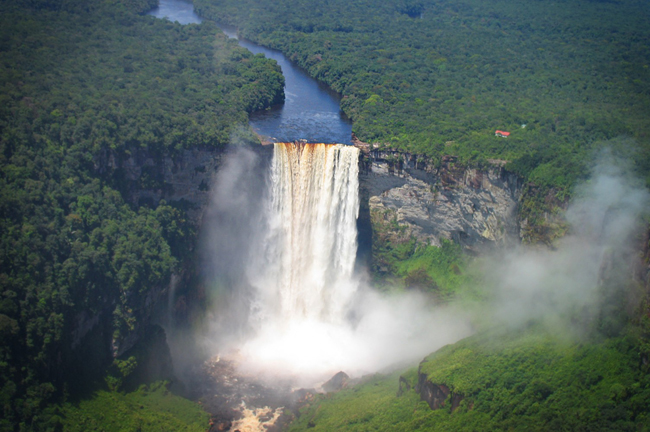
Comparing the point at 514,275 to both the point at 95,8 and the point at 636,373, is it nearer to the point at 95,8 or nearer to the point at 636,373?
the point at 636,373

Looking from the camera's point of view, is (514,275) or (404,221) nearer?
(514,275)

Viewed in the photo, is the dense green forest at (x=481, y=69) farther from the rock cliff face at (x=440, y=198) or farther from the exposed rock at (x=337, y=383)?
the exposed rock at (x=337, y=383)

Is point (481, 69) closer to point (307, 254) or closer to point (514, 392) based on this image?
point (307, 254)

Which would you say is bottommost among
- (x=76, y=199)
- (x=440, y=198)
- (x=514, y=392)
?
(x=514, y=392)

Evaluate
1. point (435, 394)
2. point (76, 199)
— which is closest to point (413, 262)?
point (435, 394)

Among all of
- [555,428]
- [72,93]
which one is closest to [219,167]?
[72,93]

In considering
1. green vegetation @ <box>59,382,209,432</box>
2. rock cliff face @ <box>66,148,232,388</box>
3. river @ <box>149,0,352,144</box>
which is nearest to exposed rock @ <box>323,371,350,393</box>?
green vegetation @ <box>59,382,209,432</box>

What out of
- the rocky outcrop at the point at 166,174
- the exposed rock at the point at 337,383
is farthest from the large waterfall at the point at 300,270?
the exposed rock at the point at 337,383
